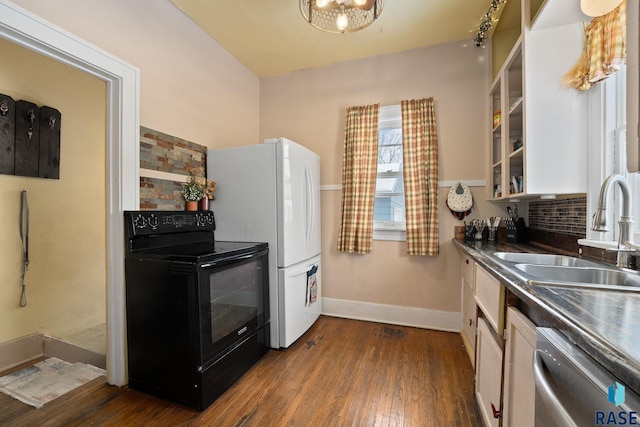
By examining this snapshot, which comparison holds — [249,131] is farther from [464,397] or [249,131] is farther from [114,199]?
[464,397]

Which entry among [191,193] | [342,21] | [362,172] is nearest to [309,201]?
[362,172]

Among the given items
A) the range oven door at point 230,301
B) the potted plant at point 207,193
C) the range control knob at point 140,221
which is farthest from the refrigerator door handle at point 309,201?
the range control knob at point 140,221

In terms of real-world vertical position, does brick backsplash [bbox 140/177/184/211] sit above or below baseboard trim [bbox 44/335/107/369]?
above

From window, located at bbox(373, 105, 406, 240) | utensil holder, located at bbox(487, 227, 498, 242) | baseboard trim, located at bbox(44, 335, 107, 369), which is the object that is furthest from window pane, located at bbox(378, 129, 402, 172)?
baseboard trim, located at bbox(44, 335, 107, 369)

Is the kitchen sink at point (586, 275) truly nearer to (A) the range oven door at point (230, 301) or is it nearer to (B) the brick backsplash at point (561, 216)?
(B) the brick backsplash at point (561, 216)

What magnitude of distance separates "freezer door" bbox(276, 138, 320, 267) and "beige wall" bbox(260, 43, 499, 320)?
32 centimetres

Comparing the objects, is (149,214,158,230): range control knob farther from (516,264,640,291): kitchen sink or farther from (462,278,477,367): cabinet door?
(462,278,477,367): cabinet door

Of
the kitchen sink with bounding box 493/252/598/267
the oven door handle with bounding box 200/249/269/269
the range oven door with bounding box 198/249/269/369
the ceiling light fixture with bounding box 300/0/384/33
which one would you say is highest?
the ceiling light fixture with bounding box 300/0/384/33

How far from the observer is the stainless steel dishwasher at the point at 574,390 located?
479 millimetres

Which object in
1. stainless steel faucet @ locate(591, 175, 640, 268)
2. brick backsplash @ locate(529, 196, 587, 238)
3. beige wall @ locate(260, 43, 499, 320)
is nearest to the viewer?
stainless steel faucet @ locate(591, 175, 640, 268)

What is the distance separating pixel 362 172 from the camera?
110 inches

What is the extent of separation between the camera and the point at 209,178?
2.44 m

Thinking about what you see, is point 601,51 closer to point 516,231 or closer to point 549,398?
point 516,231

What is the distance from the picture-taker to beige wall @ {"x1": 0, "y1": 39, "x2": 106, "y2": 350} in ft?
7.04
